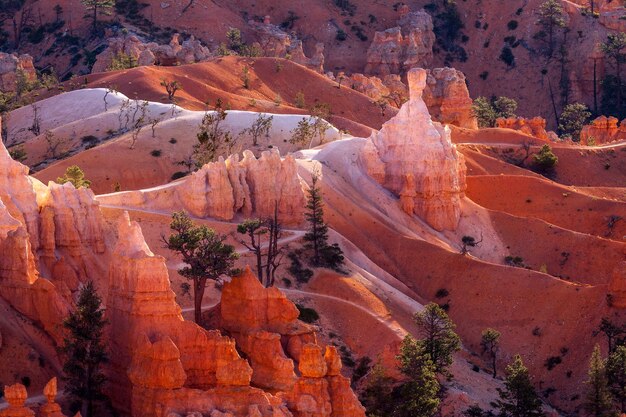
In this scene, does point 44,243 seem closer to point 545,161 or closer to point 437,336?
point 437,336

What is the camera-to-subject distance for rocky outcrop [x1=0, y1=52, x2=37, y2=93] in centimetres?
15412

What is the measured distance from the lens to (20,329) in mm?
66625

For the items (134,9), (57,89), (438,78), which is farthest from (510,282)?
(134,9)

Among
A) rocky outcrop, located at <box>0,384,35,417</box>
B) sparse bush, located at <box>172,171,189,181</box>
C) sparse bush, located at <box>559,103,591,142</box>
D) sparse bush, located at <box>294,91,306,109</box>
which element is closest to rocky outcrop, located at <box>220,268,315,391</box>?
rocky outcrop, located at <box>0,384,35,417</box>

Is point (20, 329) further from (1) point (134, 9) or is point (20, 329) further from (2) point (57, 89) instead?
(1) point (134, 9)

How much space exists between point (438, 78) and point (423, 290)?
71685mm

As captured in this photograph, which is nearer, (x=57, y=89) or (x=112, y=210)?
(x=112, y=210)

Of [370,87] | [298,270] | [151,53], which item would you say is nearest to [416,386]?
[298,270]

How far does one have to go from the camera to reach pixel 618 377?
7844cm

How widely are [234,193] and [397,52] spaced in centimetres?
9953

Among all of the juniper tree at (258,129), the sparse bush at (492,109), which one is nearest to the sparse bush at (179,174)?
the juniper tree at (258,129)

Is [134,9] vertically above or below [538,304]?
below

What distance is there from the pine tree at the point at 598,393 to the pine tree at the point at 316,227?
1834cm

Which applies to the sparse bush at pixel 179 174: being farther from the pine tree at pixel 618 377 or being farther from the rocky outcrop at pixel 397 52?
the rocky outcrop at pixel 397 52
